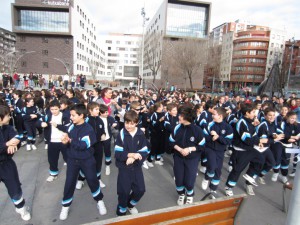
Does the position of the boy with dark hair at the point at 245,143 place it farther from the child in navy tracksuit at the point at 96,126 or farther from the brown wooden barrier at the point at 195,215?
the child in navy tracksuit at the point at 96,126

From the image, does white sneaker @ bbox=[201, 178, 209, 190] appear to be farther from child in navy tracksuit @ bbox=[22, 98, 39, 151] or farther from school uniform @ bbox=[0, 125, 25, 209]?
child in navy tracksuit @ bbox=[22, 98, 39, 151]

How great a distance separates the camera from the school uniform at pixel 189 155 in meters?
3.48

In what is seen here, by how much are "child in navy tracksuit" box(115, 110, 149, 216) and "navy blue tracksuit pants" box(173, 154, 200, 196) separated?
84 centimetres

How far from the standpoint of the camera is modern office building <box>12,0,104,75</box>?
43.0 metres

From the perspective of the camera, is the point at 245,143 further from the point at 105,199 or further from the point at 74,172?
the point at 74,172

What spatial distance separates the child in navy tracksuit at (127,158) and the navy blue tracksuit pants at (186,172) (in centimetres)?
84

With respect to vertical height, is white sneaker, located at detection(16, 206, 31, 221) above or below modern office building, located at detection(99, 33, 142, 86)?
below

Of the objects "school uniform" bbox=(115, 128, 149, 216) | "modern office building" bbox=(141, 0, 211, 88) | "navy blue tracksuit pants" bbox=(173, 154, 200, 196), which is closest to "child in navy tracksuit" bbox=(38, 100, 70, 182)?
"school uniform" bbox=(115, 128, 149, 216)

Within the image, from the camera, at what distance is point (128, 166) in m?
2.98

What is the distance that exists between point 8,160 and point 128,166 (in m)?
1.83

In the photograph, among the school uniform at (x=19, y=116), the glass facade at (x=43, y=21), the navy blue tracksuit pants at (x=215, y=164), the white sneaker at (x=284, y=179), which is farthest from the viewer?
the glass facade at (x=43, y=21)

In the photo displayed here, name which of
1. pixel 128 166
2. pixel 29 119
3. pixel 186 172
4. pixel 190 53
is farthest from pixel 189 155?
pixel 190 53

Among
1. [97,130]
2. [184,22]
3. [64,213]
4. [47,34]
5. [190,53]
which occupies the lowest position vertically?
[64,213]

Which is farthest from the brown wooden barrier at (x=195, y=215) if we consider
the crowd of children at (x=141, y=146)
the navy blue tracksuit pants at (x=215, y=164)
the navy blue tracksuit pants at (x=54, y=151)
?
the navy blue tracksuit pants at (x=54, y=151)
